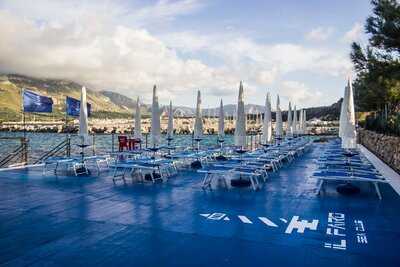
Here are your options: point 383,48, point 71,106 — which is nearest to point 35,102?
point 71,106

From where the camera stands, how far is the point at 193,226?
5812 millimetres

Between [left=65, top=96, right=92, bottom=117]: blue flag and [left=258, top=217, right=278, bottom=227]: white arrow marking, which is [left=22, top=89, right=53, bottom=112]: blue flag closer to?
[left=65, top=96, right=92, bottom=117]: blue flag

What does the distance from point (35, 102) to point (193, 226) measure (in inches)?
377

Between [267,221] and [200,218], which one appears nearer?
[267,221]

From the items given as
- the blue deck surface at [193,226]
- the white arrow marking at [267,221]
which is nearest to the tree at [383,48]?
the blue deck surface at [193,226]

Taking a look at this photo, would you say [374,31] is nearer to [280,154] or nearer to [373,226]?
[280,154]

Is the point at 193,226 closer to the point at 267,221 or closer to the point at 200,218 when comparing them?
the point at 200,218

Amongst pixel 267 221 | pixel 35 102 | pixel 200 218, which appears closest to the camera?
pixel 267 221

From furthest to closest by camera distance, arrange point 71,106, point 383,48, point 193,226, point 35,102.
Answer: point 71,106 → point 35,102 → point 383,48 → point 193,226

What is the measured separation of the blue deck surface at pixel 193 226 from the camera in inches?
175

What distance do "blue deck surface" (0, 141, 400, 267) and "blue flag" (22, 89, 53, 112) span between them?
167 inches

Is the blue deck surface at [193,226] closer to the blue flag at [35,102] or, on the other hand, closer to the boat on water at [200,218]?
the boat on water at [200,218]

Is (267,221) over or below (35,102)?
below

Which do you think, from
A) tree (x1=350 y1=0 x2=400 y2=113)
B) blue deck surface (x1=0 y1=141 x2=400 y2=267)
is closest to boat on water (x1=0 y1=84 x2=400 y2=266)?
blue deck surface (x1=0 y1=141 x2=400 y2=267)
